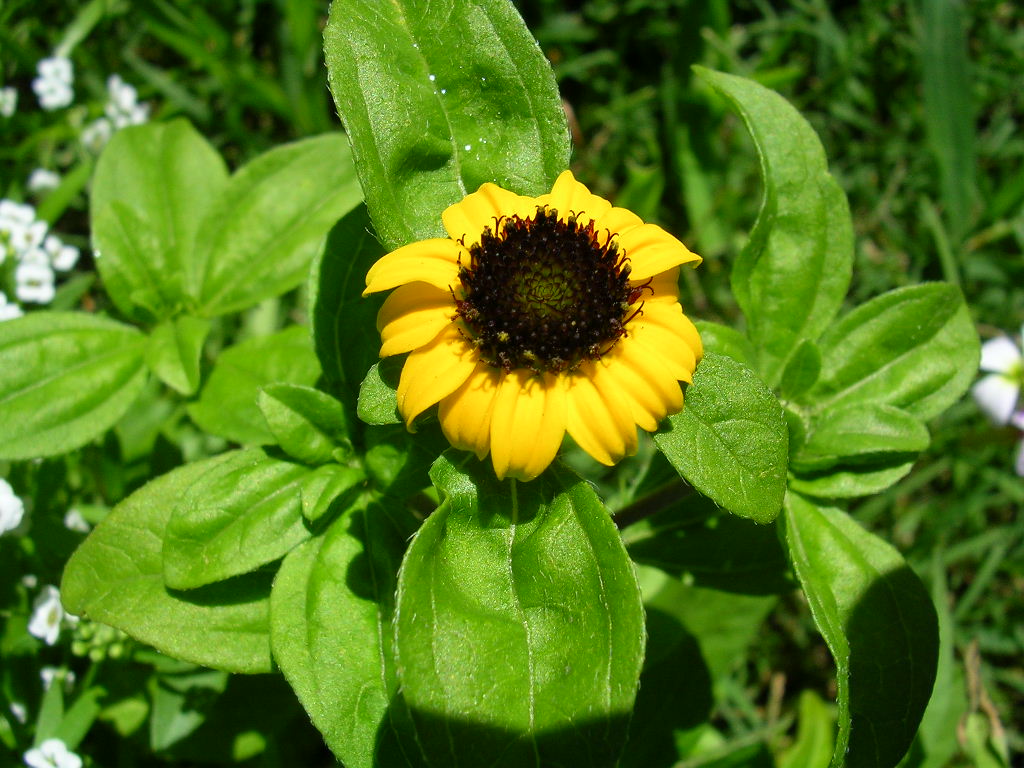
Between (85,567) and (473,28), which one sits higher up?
(473,28)

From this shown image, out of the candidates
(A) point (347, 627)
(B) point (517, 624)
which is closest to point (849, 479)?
(B) point (517, 624)

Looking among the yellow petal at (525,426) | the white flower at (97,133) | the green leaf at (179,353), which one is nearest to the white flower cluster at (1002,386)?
the yellow petal at (525,426)

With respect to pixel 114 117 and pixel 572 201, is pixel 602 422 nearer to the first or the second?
pixel 572 201

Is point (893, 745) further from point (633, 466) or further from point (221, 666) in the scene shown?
point (633, 466)

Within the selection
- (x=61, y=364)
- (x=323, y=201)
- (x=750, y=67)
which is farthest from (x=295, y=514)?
(x=750, y=67)

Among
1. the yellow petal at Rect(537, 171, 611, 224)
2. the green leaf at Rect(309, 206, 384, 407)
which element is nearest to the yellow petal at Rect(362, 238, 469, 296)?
A: the yellow petal at Rect(537, 171, 611, 224)

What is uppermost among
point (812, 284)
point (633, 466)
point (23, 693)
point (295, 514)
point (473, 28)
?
point (473, 28)
